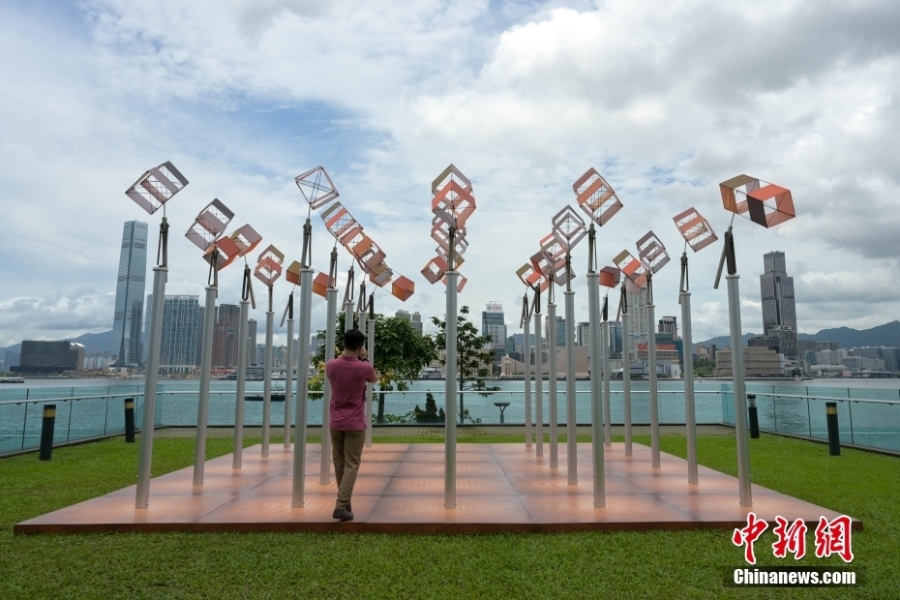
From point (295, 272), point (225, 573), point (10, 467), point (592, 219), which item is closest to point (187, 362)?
point (295, 272)

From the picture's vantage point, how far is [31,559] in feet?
14.7

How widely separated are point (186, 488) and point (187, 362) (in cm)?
314

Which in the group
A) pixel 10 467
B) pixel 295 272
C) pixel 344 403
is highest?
pixel 295 272

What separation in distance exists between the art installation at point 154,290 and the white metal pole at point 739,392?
5.90 meters

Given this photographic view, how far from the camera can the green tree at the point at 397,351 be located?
58.2ft

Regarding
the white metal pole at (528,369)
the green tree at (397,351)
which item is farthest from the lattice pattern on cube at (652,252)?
the green tree at (397,351)

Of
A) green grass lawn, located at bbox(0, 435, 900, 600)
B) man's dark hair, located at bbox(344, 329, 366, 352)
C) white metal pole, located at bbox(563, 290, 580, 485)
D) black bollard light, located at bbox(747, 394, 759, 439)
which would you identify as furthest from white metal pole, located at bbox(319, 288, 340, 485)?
black bollard light, located at bbox(747, 394, 759, 439)

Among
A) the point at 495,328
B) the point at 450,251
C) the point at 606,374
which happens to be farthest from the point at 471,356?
the point at 450,251

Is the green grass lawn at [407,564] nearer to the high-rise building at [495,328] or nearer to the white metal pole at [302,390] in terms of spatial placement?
the white metal pole at [302,390]

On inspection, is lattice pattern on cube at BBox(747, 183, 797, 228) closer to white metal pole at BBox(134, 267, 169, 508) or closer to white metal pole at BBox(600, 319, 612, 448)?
white metal pole at BBox(600, 319, 612, 448)

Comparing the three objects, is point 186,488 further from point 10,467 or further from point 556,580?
point 556,580

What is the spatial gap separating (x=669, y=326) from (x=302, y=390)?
6.36 m

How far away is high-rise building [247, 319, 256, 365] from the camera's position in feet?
28.9

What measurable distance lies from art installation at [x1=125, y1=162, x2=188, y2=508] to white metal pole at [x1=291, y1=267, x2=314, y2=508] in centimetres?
140
